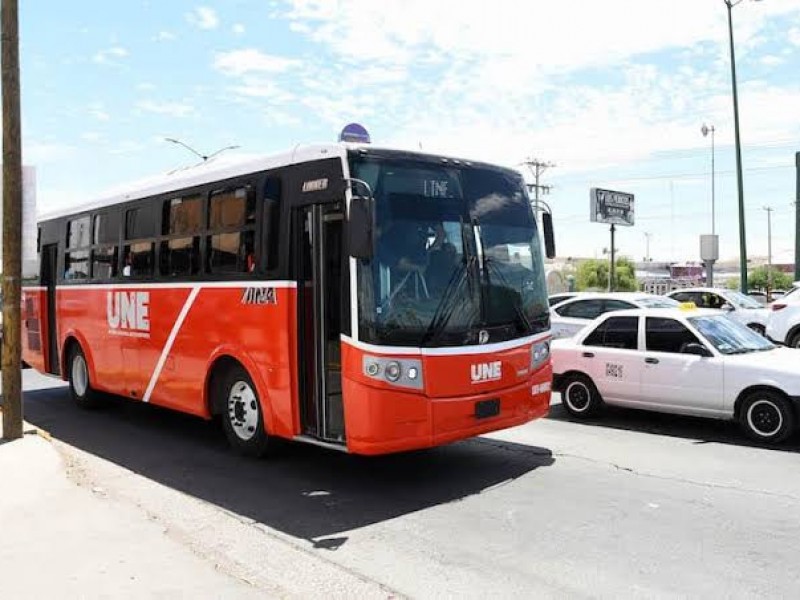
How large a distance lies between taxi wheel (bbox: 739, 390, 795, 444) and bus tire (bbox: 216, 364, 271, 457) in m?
5.33

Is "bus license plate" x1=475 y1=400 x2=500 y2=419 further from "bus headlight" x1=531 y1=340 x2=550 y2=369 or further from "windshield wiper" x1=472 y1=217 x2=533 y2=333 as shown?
"windshield wiper" x1=472 y1=217 x2=533 y2=333

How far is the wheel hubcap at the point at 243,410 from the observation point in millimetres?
7848

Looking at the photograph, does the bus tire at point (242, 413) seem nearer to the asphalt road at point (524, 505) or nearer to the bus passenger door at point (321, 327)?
the asphalt road at point (524, 505)

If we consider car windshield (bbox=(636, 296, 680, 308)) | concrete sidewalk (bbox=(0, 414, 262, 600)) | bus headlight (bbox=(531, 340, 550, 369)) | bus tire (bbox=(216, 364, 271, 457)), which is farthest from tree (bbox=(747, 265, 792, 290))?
concrete sidewalk (bbox=(0, 414, 262, 600))

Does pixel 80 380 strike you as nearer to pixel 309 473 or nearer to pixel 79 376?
pixel 79 376

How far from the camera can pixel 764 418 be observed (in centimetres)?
857

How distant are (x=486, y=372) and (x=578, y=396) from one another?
4.02 metres

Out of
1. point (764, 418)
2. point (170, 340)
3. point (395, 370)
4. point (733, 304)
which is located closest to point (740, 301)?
point (733, 304)

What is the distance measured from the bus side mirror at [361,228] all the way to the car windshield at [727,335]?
5164 millimetres

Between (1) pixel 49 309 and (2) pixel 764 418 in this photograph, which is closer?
(2) pixel 764 418

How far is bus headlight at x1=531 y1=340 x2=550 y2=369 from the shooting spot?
7.41 metres

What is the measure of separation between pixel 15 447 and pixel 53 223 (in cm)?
533

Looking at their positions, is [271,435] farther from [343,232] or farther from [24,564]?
[24,564]

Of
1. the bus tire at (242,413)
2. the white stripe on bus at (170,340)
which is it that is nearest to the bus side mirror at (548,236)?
the bus tire at (242,413)
